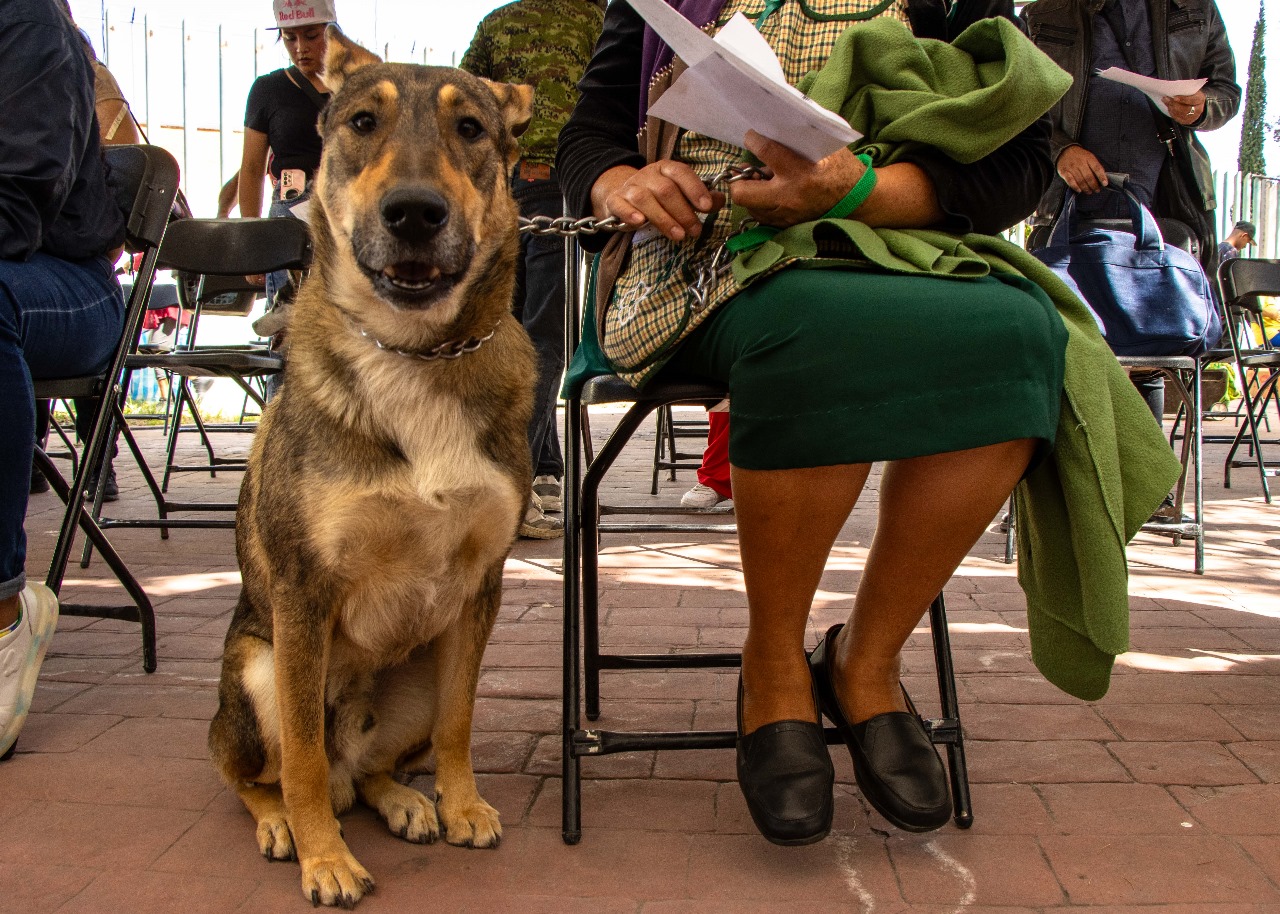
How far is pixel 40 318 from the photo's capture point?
2674 mm

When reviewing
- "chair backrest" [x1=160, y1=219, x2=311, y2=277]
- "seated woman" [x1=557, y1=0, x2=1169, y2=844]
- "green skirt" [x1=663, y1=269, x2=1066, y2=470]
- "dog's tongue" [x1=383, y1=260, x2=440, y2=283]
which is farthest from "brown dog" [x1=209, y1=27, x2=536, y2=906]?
"chair backrest" [x1=160, y1=219, x2=311, y2=277]

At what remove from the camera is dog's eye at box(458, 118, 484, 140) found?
2203 millimetres

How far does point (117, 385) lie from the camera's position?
3154 mm

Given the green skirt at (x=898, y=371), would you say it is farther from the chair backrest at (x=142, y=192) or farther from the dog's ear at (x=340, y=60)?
the chair backrest at (x=142, y=192)

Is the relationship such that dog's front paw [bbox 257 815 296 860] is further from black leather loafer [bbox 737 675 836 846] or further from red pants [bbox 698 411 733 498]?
red pants [bbox 698 411 733 498]

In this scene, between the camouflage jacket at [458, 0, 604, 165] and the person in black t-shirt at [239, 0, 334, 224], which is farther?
the person in black t-shirt at [239, 0, 334, 224]

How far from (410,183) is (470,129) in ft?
1.17

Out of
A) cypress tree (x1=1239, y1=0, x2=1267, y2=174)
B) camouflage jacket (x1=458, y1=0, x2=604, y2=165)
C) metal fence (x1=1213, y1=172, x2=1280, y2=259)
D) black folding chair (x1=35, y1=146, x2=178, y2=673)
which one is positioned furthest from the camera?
cypress tree (x1=1239, y1=0, x2=1267, y2=174)

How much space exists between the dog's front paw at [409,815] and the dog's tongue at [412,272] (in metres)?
1.01

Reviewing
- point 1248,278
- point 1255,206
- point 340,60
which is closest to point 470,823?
point 340,60

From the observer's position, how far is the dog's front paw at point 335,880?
180cm

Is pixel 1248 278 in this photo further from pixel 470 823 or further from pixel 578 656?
pixel 470 823

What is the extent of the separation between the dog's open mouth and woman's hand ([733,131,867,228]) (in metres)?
0.58

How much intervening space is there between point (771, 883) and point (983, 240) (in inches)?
47.4
